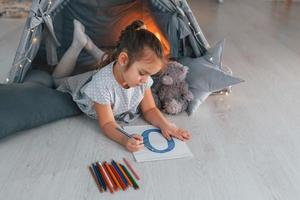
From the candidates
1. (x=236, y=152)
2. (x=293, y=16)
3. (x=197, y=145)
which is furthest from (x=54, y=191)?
(x=293, y=16)

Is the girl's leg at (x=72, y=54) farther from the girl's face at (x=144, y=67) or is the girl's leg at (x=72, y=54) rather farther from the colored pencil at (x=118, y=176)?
the colored pencil at (x=118, y=176)

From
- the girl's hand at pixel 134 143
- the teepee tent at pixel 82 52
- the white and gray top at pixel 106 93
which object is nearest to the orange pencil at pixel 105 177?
the girl's hand at pixel 134 143

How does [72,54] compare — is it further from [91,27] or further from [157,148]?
[157,148]

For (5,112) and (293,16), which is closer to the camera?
(5,112)

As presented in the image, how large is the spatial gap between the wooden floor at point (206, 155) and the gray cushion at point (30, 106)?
5cm

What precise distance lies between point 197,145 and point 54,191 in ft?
1.97

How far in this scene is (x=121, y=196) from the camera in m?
1.23

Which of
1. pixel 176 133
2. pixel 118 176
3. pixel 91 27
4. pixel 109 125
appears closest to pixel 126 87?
pixel 109 125

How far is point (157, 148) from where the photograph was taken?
58.4 inches

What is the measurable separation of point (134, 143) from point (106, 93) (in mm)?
241

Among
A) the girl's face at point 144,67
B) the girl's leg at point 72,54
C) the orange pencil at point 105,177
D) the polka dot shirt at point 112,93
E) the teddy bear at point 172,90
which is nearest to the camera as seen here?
the orange pencil at point 105,177

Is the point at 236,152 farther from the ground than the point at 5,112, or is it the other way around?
the point at 5,112

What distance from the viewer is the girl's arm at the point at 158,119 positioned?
5.12 feet

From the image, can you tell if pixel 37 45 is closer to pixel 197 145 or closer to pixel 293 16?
pixel 197 145
